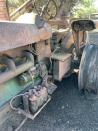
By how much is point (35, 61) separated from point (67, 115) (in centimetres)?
82

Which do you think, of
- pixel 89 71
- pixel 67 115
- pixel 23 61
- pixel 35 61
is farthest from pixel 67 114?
pixel 23 61

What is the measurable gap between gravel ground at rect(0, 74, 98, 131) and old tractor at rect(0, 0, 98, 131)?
21 cm

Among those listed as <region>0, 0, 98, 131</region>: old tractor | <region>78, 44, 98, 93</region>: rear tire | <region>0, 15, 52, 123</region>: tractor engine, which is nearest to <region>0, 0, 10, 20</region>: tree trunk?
<region>0, 0, 98, 131</region>: old tractor

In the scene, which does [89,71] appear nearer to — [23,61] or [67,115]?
[67,115]

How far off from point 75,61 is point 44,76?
82 cm

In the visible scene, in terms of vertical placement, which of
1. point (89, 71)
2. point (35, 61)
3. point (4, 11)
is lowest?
point (89, 71)

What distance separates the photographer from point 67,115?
114 inches

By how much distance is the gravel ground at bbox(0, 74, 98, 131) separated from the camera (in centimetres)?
263

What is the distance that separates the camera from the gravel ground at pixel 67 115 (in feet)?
8.63

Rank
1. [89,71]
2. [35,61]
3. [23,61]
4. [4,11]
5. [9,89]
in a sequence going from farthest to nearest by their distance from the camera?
[4,11] → [89,71] → [35,61] → [23,61] → [9,89]

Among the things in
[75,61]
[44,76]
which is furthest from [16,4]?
[44,76]

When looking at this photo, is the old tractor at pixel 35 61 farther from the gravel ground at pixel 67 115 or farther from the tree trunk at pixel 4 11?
the tree trunk at pixel 4 11

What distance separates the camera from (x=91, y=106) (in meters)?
3.08

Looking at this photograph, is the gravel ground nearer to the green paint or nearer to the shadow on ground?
the shadow on ground
